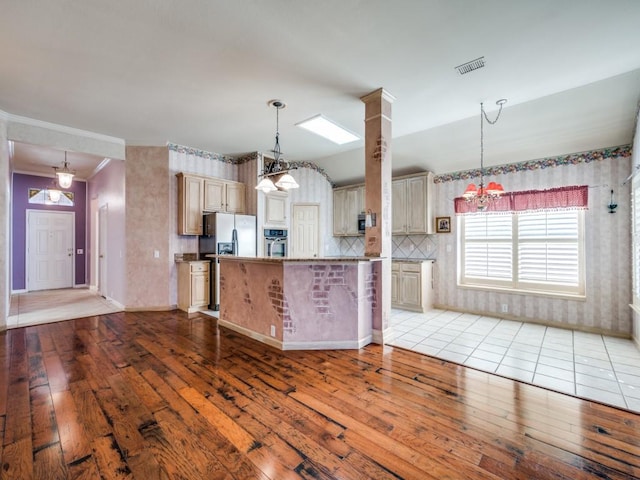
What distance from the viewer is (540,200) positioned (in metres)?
4.47

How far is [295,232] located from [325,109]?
301 cm

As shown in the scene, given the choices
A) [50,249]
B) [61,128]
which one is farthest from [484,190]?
[50,249]

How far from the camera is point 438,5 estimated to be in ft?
7.09

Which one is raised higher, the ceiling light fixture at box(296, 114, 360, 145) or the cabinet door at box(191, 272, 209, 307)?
the ceiling light fixture at box(296, 114, 360, 145)

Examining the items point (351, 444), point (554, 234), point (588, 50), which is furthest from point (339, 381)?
point (554, 234)

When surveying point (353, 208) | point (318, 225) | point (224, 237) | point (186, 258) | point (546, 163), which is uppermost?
point (546, 163)

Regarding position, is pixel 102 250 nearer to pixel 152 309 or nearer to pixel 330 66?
pixel 152 309

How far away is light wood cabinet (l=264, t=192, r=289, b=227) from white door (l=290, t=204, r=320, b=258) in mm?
281

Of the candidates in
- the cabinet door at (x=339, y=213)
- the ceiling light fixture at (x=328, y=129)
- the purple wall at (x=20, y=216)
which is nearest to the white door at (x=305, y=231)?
the cabinet door at (x=339, y=213)

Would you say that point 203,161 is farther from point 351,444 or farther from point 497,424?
point 497,424

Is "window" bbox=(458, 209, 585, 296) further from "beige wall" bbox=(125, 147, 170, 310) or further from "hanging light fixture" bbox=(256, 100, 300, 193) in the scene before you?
"beige wall" bbox=(125, 147, 170, 310)

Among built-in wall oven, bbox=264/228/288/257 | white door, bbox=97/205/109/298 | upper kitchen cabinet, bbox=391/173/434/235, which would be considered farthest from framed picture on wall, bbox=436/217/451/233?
white door, bbox=97/205/109/298

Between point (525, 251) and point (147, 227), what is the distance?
21.0ft

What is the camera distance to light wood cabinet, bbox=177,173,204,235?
5.14 metres
